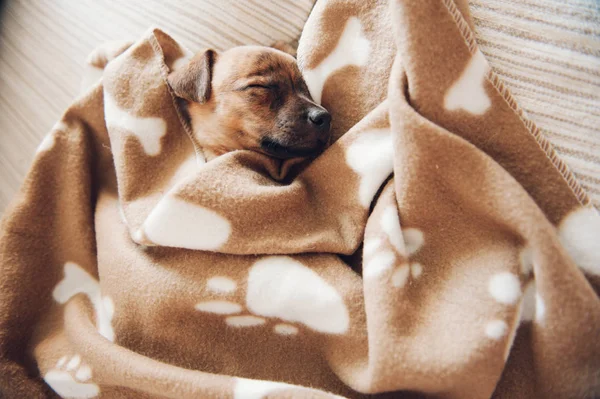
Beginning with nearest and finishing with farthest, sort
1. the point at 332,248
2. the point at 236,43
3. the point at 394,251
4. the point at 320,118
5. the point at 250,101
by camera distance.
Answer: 1. the point at 394,251
2. the point at 332,248
3. the point at 320,118
4. the point at 250,101
5. the point at 236,43

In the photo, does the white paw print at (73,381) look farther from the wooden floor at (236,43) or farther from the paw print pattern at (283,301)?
the wooden floor at (236,43)

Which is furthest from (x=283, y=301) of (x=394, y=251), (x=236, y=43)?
(x=236, y=43)

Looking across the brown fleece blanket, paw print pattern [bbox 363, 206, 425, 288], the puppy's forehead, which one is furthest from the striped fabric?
the puppy's forehead

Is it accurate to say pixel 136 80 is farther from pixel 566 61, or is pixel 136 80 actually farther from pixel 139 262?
pixel 566 61

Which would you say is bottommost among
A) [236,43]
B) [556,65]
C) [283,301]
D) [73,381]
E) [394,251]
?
[73,381]

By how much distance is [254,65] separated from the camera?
1160 mm

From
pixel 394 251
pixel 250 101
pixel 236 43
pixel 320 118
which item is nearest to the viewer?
pixel 394 251

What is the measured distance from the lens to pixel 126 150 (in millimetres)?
1105

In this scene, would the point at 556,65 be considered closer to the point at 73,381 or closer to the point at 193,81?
the point at 193,81

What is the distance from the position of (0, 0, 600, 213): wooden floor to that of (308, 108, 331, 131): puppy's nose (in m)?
0.36

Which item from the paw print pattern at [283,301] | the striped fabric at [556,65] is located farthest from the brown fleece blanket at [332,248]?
the striped fabric at [556,65]

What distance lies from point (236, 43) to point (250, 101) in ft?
0.92

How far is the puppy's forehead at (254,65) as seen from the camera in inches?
45.6

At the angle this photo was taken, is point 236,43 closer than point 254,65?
No
